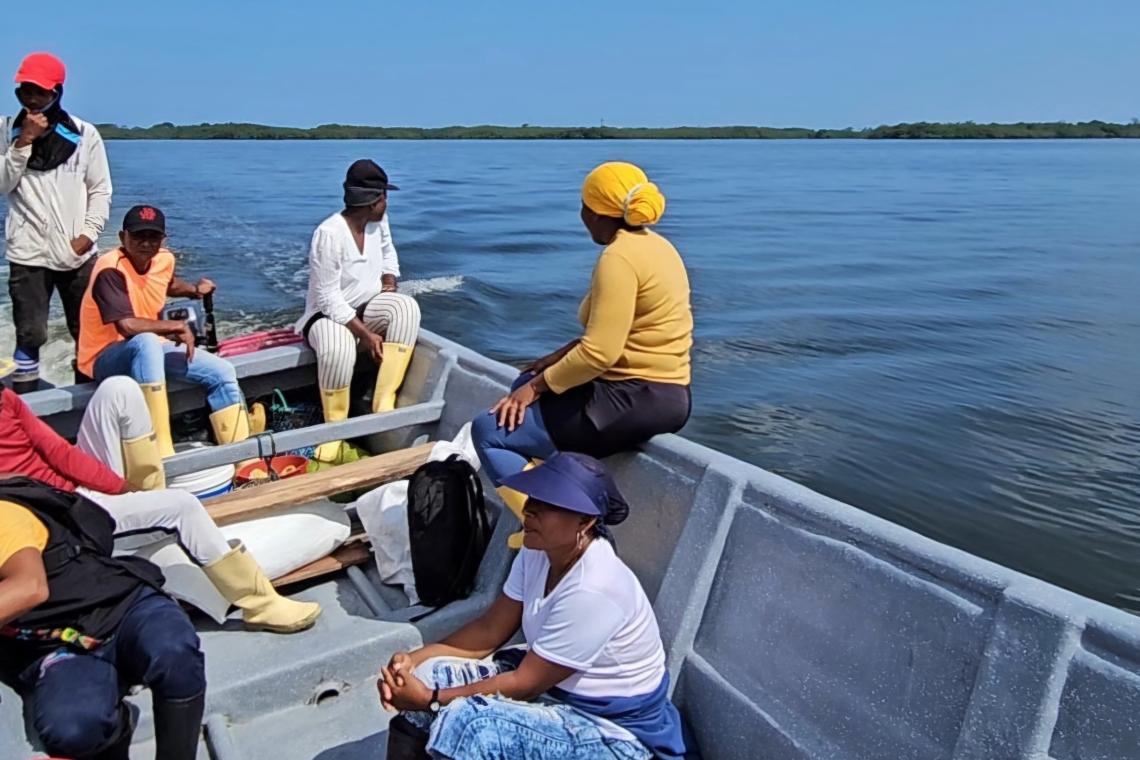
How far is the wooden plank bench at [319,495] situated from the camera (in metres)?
3.74

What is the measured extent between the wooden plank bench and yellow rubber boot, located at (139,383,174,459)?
0.59m

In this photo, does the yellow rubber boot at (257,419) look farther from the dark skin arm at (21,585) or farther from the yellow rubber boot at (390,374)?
the dark skin arm at (21,585)

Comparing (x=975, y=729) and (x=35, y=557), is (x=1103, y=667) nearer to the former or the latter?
(x=975, y=729)

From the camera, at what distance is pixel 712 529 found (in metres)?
3.04

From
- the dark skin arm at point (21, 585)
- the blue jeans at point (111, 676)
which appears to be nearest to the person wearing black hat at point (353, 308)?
the blue jeans at point (111, 676)

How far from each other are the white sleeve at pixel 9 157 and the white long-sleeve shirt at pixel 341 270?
1464 mm

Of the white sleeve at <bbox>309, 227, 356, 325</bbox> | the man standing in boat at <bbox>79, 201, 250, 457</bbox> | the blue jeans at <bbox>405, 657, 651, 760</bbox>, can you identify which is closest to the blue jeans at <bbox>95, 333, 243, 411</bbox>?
the man standing in boat at <bbox>79, 201, 250, 457</bbox>

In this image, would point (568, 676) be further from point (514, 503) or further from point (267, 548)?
point (267, 548)

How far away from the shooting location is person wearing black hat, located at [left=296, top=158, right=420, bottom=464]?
500 centimetres

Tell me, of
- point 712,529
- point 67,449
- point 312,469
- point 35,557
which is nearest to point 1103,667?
point 712,529

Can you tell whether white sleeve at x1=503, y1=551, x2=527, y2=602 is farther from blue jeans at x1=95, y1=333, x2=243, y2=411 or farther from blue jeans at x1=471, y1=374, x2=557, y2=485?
blue jeans at x1=95, y1=333, x2=243, y2=411

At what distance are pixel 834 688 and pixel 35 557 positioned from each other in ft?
7.02

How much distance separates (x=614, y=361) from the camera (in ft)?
10.3

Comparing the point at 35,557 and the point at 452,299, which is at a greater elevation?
the point at 35,557
